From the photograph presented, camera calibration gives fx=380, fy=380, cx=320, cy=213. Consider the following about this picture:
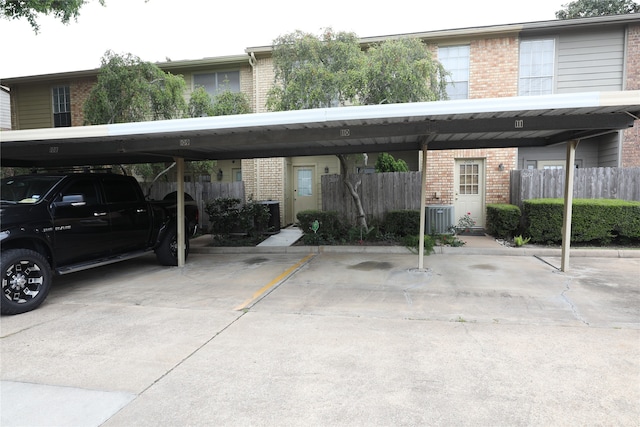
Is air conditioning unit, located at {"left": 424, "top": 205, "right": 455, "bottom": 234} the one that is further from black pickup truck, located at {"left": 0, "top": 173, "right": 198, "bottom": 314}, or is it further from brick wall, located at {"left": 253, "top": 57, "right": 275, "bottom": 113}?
black pickup truck, located at {"left": 0, "top": 173, "right": 198, "bottom": 314}

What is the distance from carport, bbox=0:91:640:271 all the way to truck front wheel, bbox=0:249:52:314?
2.26 m

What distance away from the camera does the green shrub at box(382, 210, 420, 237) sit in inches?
420

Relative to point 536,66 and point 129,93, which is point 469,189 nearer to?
point 536,66

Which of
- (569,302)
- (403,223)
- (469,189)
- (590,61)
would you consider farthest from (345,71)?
(590,61)

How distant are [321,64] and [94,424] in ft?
27.8

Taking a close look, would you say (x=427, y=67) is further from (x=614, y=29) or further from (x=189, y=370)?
(x=189, y=370)

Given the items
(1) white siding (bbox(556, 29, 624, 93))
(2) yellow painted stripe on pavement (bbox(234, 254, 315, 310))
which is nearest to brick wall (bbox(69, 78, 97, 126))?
(2) yellow painted stripe on pavement (bbox(234, 254, 315, 310))

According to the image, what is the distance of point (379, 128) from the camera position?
6.36 m

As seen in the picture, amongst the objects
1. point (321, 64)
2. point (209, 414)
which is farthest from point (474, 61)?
point (209, 414)

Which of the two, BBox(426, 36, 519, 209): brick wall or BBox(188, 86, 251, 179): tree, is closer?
BBox(188, 86, 251, 179): tree

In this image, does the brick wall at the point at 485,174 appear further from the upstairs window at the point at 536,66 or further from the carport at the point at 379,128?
the carport at the point at 379,128

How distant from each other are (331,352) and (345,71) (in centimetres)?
718

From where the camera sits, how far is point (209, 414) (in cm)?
287

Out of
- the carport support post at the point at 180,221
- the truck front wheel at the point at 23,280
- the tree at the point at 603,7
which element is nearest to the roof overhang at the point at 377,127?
the carport support post at the point at 180,221
